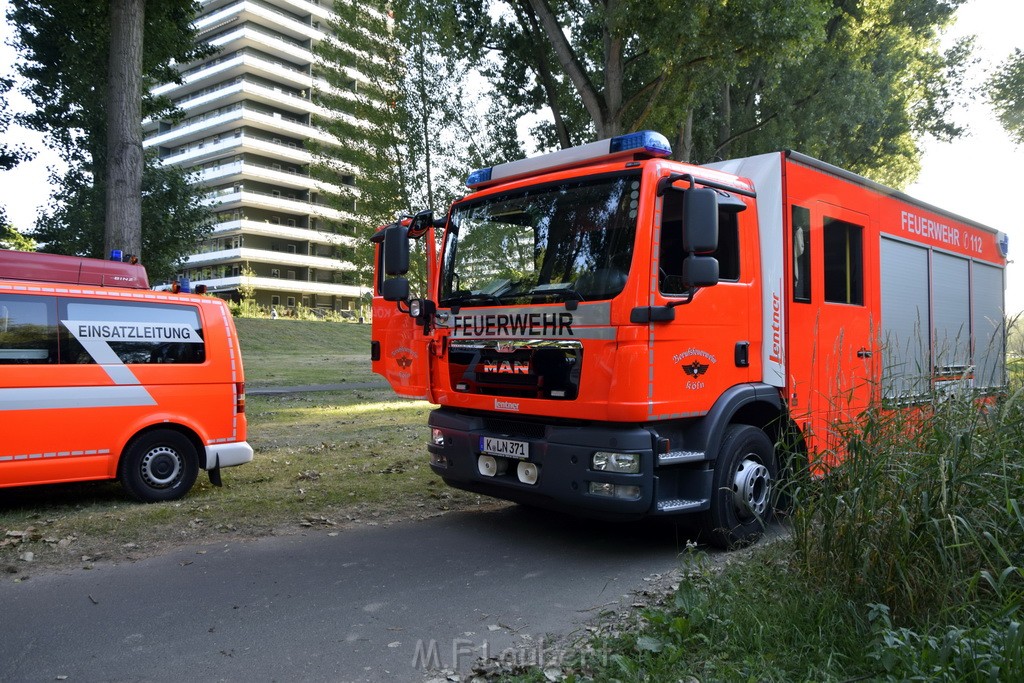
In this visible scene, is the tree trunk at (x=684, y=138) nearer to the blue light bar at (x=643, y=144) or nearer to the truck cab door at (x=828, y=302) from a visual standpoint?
the truck cab door at (x=828, y=302)

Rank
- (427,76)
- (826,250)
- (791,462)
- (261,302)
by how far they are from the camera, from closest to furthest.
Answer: (791,462), (826,250), (427,76), (261,302)

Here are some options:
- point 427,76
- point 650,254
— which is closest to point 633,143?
point 650,254

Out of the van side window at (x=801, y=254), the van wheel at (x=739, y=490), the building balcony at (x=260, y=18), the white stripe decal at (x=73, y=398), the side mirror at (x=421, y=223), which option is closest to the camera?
the van wheel at (x=739, y=490)

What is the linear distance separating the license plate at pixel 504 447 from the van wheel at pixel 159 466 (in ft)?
10.4

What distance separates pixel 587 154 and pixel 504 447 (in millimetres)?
2268

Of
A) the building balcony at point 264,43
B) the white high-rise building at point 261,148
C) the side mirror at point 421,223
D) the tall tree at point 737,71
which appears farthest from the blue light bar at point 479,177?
the building balcony at point 264,43

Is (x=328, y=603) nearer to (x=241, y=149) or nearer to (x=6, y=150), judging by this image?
(x=6, y=150)

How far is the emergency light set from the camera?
5.41 m

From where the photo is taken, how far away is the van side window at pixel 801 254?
6.06 metres

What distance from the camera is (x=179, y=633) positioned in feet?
13.7

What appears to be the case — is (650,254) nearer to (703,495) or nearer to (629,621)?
(703,495)

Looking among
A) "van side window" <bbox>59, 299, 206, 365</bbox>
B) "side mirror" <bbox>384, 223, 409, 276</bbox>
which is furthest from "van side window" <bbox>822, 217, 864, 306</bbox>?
"van side window" <bbox>59, 299, 206, 365</bbox>

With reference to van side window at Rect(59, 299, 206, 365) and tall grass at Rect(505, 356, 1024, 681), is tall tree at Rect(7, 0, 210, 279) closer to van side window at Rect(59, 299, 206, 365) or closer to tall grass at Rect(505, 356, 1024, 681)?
van side window at Rect(59, 299, 206, 365)

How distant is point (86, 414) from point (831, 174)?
6.70m
